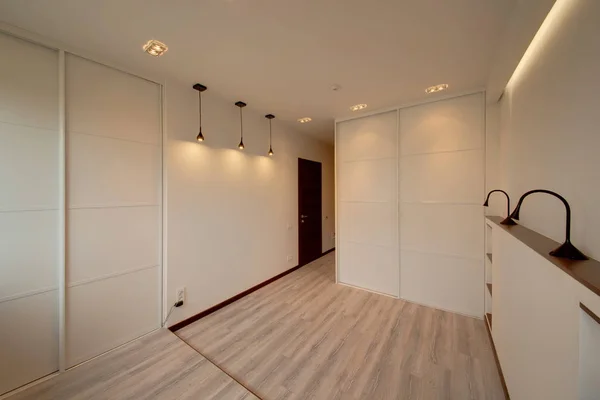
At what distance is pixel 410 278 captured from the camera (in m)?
2.96

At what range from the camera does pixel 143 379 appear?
1.71 metres

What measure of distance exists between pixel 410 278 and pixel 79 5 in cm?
399

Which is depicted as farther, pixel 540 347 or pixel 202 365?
pixel 202 365

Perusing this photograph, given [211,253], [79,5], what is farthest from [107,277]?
[79,5]

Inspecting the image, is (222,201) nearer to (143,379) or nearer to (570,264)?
(143,379)

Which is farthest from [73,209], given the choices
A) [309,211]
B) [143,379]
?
[309,211]

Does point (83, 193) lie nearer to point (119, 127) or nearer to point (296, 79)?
point (119, 127)

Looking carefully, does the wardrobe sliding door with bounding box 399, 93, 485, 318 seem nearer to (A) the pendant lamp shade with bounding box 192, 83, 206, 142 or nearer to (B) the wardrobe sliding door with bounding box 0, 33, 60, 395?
(A) the pendant lamp shade with bounding box 192, 83, 206, 142

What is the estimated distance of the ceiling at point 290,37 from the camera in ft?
4.61

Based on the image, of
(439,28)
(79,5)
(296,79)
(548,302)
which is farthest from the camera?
(296,79)

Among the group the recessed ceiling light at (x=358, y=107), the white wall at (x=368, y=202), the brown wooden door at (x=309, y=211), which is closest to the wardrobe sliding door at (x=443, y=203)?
the white wall at (x=368, y=202)

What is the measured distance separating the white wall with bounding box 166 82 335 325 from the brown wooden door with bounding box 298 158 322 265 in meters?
0.28

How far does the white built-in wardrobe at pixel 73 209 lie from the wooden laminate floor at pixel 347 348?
0.80 metres

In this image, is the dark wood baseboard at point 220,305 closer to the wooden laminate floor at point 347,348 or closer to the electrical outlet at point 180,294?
the wooden laminate floor at point 347,348
